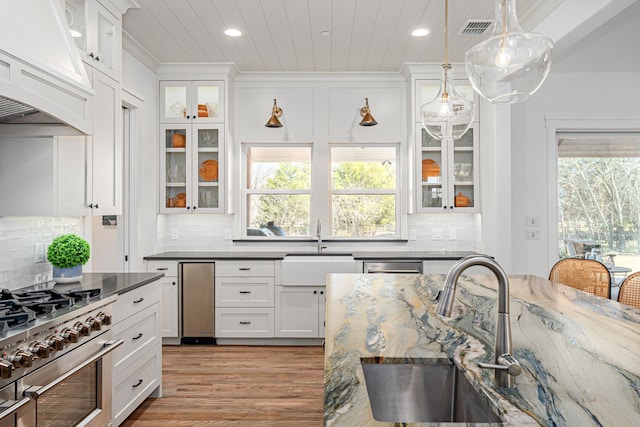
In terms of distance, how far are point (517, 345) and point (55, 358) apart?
69.1 inches

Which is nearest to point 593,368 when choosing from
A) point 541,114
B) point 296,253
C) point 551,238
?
point 296,253

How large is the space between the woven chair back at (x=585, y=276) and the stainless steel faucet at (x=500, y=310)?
72.0 inches

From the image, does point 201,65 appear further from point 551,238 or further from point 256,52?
point 551,238

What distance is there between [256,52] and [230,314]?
2499 millimetres

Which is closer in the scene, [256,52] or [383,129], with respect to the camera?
[256,52]

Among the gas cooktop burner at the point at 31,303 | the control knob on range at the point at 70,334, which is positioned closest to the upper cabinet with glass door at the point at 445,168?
the gas cooktop burner at the point at 31,303

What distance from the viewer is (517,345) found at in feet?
4.29

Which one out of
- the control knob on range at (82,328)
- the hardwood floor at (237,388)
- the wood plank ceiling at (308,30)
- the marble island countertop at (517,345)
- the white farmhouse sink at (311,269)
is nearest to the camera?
the marble island countertop at (517,345)

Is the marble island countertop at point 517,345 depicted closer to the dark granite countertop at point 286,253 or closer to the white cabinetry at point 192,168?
the dark granite countertop at point 286,253

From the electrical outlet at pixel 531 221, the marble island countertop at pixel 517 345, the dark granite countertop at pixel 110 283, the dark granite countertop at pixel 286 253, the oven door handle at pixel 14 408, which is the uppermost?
the electrical outlet at pixel 531 221

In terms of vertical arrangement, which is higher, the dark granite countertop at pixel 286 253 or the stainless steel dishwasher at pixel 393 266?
the dark granite countertop at pixel 286 253

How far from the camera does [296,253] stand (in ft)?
13.8

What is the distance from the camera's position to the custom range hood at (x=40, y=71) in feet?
5.28

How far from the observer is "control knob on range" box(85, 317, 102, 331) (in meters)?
1.92
